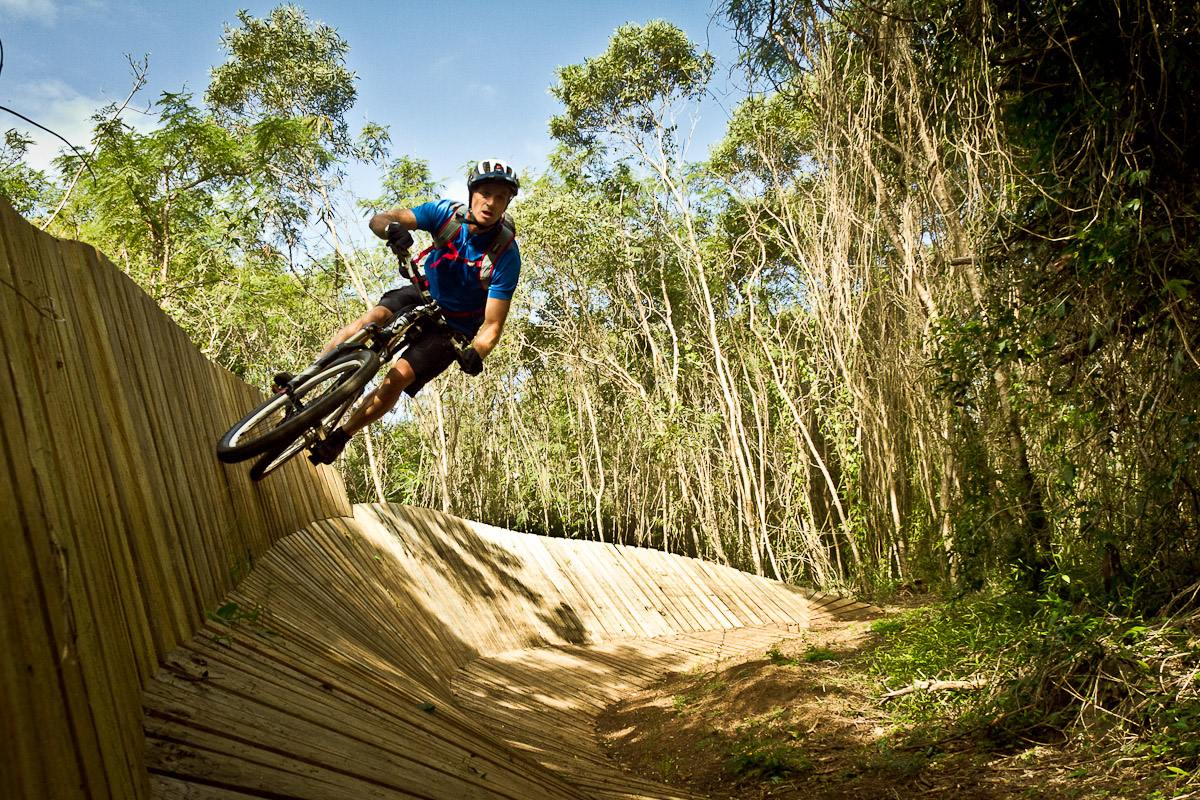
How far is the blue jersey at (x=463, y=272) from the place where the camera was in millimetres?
4137

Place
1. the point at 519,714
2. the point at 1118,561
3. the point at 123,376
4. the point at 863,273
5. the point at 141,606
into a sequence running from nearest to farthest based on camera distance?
1. the point at 141,606
2. the point at 123,376
3. the point at 1118,561
4. the point at 519,714
5. the point at 863,273

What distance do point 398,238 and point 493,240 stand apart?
61 centimetres

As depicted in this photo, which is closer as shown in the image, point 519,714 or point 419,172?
point 519,714

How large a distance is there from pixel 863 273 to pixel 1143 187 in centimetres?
414

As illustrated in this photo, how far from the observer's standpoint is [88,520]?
4.72ft

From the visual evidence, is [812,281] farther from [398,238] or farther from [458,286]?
[398,238]

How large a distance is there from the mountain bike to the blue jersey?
0.33 feet

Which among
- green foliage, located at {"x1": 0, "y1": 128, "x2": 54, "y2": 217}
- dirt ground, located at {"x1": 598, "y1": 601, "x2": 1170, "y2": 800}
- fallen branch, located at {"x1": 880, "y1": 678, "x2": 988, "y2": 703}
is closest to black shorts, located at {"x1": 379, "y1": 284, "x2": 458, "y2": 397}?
dirt ground, located at {"x1": 598, "y1": 601, "x2": 1170, "y2": 800}

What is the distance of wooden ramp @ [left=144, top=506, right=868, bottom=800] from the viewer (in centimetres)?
158

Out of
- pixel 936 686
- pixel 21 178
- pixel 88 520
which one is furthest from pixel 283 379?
pixel 21 178

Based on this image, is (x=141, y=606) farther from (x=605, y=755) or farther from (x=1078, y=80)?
(x=1078, y=80)

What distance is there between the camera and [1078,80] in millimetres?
3596

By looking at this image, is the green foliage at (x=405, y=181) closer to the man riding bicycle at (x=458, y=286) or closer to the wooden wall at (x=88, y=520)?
the man riding bicycle at (x=458, y=286)

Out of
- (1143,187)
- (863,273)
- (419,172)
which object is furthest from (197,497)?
(419,172)
